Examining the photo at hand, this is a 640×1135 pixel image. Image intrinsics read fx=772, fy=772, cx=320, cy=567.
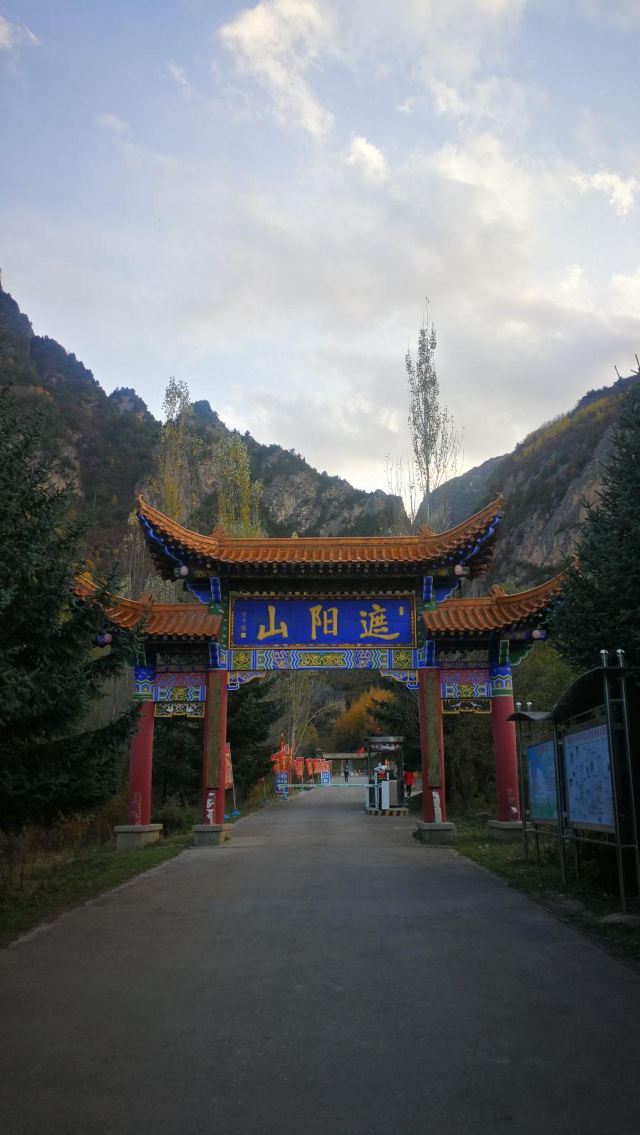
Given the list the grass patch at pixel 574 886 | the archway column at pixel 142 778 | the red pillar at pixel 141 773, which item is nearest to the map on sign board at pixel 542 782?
the grass patch at pixel 574 886

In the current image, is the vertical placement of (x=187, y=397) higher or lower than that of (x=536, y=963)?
higher

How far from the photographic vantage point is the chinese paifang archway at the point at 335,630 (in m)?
16.0

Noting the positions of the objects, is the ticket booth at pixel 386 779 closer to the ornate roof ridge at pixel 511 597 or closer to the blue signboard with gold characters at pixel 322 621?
the ornate roof ridge at pixel 511 597

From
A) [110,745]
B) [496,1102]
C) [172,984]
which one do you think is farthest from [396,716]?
[496,1102]

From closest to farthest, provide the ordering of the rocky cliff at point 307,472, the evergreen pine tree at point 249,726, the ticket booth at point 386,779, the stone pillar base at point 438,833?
the stone pillar base at point 438,833 < the ticket booth at point 386,779 < the evergreen pine tree at point 249,726 < the rocky cliff at point 307,472

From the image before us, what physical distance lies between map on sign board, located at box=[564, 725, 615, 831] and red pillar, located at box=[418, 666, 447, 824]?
6.84 meters

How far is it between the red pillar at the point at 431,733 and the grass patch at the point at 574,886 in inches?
71.6

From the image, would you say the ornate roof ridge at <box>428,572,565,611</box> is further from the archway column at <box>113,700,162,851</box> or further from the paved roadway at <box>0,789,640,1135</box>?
the paved roadway at <box>0,789,640,1135</box>

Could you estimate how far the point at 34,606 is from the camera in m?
8.39

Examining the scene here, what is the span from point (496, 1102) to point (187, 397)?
31.3 m

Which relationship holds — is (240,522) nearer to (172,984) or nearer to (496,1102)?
(172,984)

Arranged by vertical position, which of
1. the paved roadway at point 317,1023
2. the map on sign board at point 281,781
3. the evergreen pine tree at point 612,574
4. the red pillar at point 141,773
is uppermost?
the evergreen pine tree at point 612,574

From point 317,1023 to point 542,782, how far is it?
676cm

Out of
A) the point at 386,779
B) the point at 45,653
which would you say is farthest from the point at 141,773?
the point at 386,779
